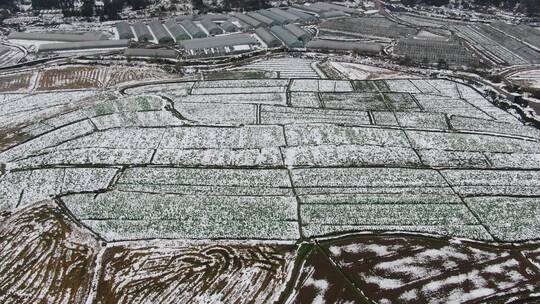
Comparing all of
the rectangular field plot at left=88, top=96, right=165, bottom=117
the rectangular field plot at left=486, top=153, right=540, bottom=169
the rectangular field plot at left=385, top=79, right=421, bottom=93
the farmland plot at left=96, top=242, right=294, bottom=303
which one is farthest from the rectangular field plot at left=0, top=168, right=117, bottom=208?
the rectangular field plot at left=385, top=79, right=421, bottom=93

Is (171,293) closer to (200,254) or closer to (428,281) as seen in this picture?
(200,254)

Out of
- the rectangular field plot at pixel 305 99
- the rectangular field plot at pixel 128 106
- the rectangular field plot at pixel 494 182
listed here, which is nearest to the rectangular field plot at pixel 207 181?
the rectangular field plot at pixel 128 106

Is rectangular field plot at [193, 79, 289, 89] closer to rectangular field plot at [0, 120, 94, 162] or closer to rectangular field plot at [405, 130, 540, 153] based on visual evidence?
rectangular field plot at [0, 120, 94, 162]

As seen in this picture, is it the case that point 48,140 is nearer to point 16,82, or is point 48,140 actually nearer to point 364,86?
point 16,82

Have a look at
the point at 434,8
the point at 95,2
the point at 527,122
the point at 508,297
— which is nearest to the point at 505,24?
the point at 434,8

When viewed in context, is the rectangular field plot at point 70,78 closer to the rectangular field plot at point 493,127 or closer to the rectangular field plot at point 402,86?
the rectangular field plot at point 402,86
